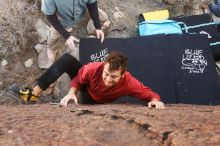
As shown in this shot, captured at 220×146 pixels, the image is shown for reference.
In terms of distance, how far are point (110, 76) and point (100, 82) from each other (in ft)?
0.93

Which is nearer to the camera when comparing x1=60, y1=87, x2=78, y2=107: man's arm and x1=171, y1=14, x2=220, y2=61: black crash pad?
x1=60, y1=87, x2=78, y2=107: man's arm

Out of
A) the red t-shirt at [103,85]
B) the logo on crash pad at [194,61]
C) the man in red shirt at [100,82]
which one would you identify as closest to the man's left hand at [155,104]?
the man in red shirt at [100,82]

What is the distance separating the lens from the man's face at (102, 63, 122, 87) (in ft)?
8.36

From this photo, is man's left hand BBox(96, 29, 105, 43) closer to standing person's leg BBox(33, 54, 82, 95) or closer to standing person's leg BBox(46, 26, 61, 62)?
standing person's leg BBox(46, 26, 61, 62)

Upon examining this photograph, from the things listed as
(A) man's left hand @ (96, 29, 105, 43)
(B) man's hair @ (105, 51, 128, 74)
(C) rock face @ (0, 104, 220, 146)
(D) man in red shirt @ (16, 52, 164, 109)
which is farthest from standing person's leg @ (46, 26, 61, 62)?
(C) rock face @ (0, 104, 220, 146)

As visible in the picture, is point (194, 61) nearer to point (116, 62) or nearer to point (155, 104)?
point (155, 104)

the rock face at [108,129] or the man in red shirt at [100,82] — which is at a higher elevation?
the man in red shirt at [100,82]

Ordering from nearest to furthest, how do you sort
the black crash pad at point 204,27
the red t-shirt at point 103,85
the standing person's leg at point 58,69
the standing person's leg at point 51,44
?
the red t-shirt at point 103,85 → the standing person's leg at point 58,69 → the standing person's leg at point 51,44 → the black crash pad at point 204,27

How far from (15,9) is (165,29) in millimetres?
1722

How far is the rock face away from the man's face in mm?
694

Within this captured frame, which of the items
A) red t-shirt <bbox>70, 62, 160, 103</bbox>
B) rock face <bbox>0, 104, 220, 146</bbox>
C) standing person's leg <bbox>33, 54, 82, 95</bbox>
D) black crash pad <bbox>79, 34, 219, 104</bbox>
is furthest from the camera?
black crash pad <bbox>79, 34, 219, 104</bbox>

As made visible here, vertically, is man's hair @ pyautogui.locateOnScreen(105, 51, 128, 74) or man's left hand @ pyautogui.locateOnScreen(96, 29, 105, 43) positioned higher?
man's left hand @ pyautogui.locateOnScreen(96, 29, 105, 43)

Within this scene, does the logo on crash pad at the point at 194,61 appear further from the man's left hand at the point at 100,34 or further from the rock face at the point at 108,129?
the rock face at the point at 108,129

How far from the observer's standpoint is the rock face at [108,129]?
1.44 metres
